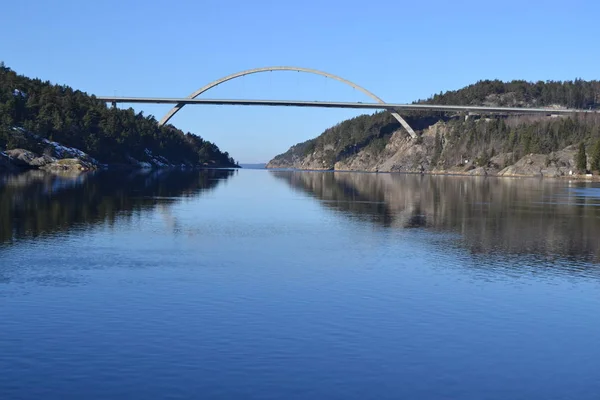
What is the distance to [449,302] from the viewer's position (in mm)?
18516

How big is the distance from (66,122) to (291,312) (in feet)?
383

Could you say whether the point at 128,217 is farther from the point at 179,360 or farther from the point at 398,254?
the point at 179,360

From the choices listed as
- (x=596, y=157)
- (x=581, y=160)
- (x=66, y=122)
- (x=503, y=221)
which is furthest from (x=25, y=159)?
(x=581, y=160)

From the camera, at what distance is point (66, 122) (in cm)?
12506

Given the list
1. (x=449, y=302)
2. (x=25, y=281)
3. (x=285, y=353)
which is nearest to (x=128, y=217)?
(x=25, y=281)

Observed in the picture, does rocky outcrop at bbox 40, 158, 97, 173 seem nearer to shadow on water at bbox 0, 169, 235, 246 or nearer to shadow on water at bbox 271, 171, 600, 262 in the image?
shadow on water at bbox 0, 169, 235, 246

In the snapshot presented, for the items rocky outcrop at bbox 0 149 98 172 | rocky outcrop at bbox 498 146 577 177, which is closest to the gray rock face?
rocky outcrop at bbox 0 149 98 172

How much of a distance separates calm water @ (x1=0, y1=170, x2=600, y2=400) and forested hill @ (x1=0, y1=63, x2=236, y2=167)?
8091 cm

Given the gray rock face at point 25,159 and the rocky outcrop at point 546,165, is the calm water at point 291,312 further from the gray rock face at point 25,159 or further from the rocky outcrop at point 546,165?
the rocky outcrop at point 546,165

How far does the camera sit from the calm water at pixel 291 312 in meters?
12.1

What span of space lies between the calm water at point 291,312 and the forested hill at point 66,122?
80906 millimetres

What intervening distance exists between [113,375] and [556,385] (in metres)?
7.55

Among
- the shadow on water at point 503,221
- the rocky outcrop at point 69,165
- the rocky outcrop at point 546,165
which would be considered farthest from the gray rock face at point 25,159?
the rocky outcrop at point 546,165

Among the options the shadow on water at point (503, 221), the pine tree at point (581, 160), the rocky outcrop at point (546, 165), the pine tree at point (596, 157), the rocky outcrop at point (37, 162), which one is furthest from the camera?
the rocky outcrop at point (546, 165)
